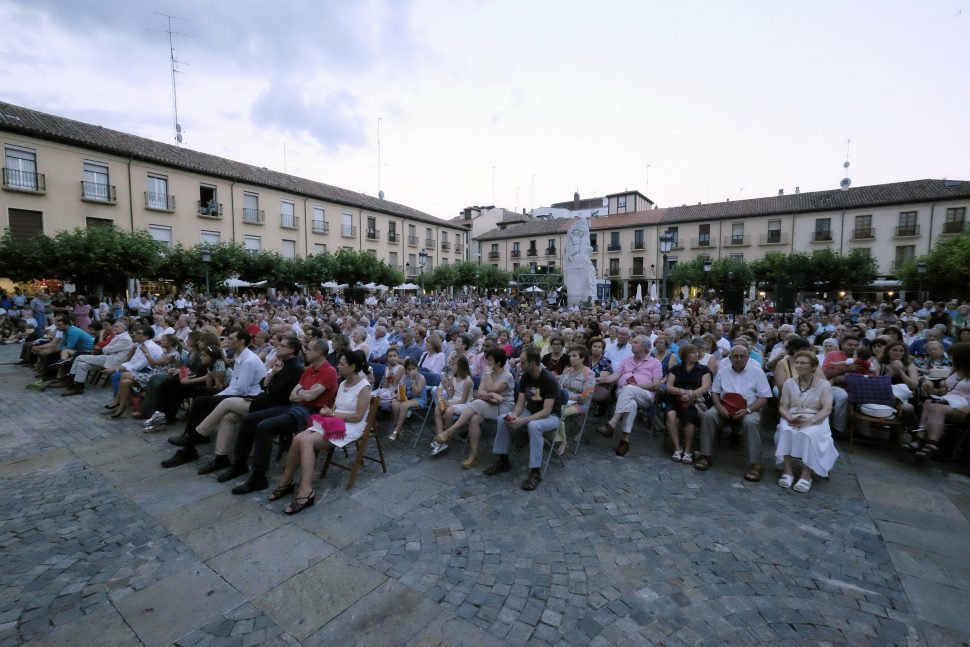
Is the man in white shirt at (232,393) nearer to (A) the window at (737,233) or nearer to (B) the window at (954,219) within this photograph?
(A) the window at (737,233)

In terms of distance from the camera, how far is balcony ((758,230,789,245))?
3581 centimetres

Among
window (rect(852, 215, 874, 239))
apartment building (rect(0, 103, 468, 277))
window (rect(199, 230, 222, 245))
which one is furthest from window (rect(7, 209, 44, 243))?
window (rect(852, 215, 874, 239))

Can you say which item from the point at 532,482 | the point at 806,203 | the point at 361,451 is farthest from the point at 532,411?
the point at 806,203

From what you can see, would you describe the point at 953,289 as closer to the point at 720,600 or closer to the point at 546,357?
the point at 546,357

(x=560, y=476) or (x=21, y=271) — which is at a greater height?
(x=21, y=271)

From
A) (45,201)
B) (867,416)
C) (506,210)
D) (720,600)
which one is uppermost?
(506,210)

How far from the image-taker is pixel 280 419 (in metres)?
4.27

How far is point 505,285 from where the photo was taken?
4366 centimetres

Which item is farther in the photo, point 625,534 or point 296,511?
point 296,511

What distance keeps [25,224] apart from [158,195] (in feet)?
19.3

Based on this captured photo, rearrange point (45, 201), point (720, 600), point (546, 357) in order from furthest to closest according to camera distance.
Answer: point (45, 201), point (546, 357), point (720, 600)

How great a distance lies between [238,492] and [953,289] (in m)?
34.6

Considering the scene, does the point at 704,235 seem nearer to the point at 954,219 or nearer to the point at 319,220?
the point at 954,219

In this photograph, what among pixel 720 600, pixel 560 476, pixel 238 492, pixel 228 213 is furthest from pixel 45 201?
pixel 720 600
